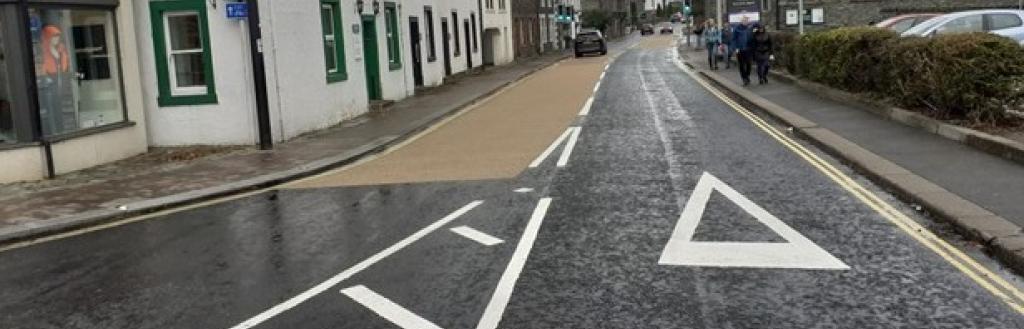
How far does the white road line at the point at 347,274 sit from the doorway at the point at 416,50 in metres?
18.8

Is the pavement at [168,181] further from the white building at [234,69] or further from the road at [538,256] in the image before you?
the white building at [234,69]

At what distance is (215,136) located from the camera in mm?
16031

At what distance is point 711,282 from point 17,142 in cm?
1016

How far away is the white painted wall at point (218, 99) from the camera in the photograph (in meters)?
15.7

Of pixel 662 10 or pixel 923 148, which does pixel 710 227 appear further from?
pixel 662 10

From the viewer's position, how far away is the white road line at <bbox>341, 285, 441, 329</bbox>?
5680mm

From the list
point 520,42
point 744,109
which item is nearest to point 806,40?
point 744,109

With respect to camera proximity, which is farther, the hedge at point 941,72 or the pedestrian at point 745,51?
the pedestrian at point 745,51

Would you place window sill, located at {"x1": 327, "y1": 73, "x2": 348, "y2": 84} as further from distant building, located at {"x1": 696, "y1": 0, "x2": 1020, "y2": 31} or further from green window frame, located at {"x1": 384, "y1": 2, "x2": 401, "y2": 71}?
distant building, located at {"x1": 696, "y1": 0, "x2": 1020, "y2": 31}

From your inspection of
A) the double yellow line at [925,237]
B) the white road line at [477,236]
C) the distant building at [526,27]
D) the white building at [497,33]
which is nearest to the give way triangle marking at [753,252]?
the double yellow line at [925,237]

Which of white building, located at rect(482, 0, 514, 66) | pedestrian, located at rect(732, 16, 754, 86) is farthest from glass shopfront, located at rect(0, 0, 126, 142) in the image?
white building, located at rect(482, 0, 514, 66)

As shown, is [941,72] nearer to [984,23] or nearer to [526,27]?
[984,23]

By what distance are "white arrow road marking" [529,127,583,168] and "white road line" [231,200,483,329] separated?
3.09 metres

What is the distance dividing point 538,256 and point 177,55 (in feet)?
35.4
